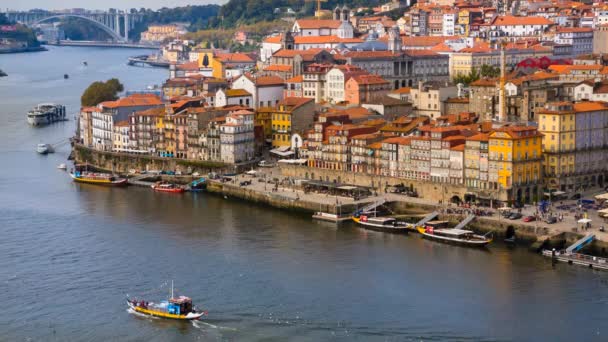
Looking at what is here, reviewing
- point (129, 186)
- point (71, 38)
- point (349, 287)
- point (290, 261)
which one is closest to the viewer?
point (349, 287)

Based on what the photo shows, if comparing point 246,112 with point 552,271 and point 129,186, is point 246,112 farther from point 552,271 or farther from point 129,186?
point 552,271

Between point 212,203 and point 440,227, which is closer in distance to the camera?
point 440,227

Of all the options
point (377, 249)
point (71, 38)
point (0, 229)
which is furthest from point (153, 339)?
point (71, 38)

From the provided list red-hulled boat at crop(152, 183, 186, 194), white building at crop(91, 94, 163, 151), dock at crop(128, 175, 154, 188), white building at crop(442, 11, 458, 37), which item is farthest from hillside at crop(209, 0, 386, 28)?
red-hulled boat at crop(152, 183, 186, 194)

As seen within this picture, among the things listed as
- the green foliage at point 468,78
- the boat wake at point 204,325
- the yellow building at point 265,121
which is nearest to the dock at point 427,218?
the boat wake at point 204,325

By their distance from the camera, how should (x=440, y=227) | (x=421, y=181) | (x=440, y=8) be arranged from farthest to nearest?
1. (x=440, y=8)
2. (x=421, y=181)
3. (x=440, y=227)

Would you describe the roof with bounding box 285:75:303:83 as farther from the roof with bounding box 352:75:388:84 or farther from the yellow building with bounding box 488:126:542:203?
the yellow building with bounding box 488:126:542:203

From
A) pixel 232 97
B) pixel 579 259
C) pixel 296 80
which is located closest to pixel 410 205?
pixel 579 259
